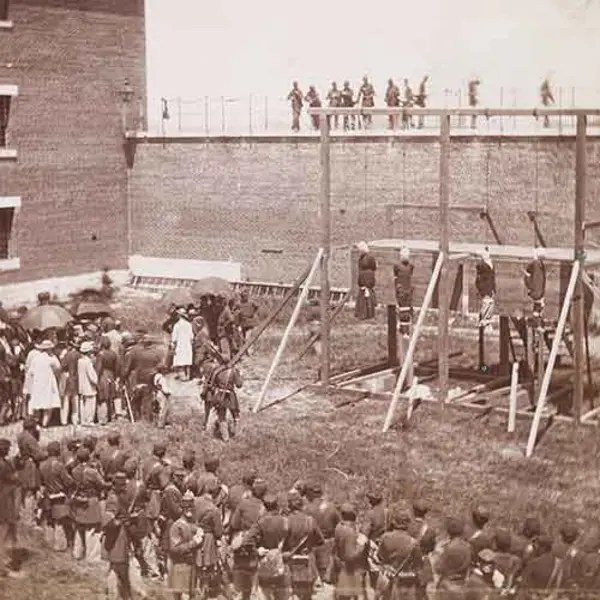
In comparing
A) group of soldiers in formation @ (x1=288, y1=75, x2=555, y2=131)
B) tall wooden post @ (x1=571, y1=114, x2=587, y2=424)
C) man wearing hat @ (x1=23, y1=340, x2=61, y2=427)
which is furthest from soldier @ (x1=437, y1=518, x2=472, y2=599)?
group of soldiers in formation @ (x1=288, y1=75, x2=555, y2=131)

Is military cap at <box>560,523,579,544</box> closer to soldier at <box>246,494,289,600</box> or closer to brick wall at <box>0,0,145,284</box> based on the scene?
soldier at <box>246,494,289,600</box>

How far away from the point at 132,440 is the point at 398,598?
5.98m

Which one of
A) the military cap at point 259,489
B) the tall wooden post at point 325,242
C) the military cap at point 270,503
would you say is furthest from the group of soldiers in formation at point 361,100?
the military cap at point 270,503

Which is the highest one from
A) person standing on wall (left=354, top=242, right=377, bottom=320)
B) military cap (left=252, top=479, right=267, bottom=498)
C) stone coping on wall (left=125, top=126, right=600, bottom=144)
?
stone coping on wall (left=125, top=126, right=600, bottom=144)

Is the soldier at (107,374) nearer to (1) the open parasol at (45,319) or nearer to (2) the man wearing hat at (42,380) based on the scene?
(2) the man wearing hat at (42,380)

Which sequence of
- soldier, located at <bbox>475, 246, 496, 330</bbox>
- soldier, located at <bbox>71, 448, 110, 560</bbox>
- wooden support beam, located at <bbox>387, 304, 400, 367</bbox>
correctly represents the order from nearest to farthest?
soldier, located at <bbox>71, 448, 110, 560</bbox> < soldier, located at <bbox>475, 246, 496, 330</bbox> < wooden support beam, located at <bbox>387, 304, 400, 367</bbox>

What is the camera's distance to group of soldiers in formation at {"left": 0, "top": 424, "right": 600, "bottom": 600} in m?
9.12

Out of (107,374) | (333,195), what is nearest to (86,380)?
(107,374)

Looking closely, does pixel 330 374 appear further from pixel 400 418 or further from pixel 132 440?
pixel 132 440

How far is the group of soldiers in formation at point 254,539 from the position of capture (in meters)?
9.12

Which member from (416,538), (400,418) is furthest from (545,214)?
(416,538)

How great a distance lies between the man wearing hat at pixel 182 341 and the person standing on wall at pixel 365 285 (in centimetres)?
274

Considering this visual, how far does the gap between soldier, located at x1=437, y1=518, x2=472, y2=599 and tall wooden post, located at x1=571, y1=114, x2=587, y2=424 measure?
5.56 metres

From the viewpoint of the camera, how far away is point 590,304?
1502cm
